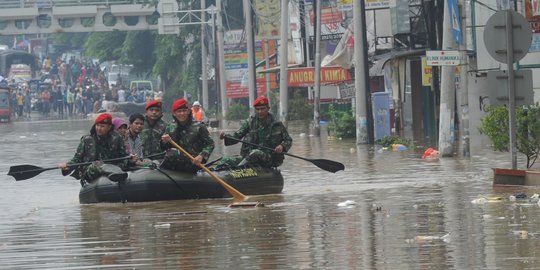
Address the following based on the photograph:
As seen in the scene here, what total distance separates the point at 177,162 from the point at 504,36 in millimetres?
4767

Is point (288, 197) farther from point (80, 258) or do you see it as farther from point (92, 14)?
point (92, 14)

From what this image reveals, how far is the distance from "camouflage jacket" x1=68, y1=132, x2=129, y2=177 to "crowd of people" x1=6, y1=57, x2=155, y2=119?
64924 mm

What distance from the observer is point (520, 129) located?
23.7m

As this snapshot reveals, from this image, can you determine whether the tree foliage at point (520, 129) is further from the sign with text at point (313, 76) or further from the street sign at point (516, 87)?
the sign with text at point (313, 76)

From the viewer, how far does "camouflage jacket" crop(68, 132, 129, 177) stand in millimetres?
21641

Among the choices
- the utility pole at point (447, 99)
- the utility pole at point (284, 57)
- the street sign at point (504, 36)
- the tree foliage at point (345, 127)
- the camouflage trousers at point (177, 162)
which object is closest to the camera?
the street sign at point (504, 36)

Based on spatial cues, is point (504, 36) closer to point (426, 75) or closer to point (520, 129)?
point (520, 129)

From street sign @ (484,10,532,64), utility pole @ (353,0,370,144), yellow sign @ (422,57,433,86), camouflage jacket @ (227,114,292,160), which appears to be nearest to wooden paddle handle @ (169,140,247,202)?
camouflage jacket @ (227,114,292,160)

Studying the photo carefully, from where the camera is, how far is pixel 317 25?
4578 cm

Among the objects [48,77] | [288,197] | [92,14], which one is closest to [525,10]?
[288,197]

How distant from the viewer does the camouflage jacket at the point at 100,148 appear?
21641 mm

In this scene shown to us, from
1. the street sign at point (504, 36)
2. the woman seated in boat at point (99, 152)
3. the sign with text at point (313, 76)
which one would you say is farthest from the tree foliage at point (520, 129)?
the sign with text at point (313, 76)

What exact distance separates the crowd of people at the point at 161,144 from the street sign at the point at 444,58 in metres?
5.26

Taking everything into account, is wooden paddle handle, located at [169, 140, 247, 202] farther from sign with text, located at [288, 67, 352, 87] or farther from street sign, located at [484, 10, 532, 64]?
sign with text, located at [288, 67, 352, 87]
